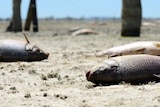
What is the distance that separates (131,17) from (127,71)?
12.1 meters

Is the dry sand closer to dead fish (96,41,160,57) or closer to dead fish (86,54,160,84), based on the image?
dead fish (86,54,160,84)

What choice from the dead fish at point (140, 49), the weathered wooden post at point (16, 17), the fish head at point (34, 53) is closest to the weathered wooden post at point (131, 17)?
the weathered wooden post at point (16, 17)

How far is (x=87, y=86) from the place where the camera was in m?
7.34

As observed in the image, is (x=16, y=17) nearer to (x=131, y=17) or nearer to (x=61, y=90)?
(x=131, y=17)

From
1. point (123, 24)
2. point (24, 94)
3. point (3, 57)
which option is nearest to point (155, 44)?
point (3, 57)

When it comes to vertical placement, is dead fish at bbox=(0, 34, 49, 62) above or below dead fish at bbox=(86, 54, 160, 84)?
below

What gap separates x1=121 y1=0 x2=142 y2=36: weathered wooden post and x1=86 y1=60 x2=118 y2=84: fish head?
11788 mm

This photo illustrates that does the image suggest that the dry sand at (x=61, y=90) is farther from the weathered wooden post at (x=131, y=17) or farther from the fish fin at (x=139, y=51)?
the weathered wooden post at (x=131, y=17)

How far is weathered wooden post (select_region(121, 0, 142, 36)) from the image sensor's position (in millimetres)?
18938

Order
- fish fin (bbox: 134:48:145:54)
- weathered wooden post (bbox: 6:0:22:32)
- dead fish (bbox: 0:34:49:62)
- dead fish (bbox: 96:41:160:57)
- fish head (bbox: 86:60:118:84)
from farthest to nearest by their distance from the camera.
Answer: weathered wooden post (bbox: 6:0:22:32) < dead fish (bbox: 0:34:49:62) < fish fin (bbox: 134:48:145:54) < dead fish (bbox: 96:41:160:57) < fish head (bbox: 86:60:118:84)

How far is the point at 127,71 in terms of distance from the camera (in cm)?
729

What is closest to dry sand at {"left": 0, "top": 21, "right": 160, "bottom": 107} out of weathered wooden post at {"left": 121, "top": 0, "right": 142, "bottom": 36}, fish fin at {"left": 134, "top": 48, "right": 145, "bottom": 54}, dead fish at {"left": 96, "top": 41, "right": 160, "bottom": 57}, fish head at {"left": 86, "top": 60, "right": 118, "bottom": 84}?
fish head at {"left": 86, "top": 60, "right": 118, "bottom": 84}

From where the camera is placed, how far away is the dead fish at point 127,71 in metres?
7.19

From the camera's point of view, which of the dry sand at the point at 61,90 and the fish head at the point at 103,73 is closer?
the dry sand at the point at 61,90
